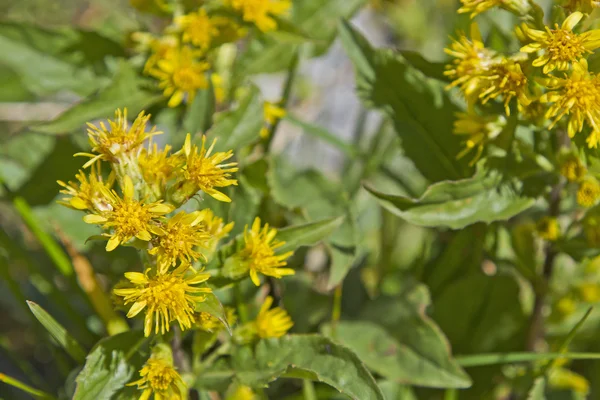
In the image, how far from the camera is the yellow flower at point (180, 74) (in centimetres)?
241

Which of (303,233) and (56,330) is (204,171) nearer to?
(303,233)

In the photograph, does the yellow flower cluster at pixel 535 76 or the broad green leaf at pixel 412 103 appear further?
the broad green leaf at pixel 412 103

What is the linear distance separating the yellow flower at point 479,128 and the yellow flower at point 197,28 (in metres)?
1.04

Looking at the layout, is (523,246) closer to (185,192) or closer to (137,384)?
(185,192)

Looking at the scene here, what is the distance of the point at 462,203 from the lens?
2.03m

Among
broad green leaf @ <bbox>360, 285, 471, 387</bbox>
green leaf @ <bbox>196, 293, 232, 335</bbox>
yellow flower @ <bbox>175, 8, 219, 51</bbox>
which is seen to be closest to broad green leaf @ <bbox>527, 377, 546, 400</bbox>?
broad green leaf @ <bbox>360, 285, 471, 387</bbox>

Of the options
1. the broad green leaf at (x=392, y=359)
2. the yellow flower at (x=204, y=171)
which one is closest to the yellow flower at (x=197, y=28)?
the yellow flower at (x=204, y=171)

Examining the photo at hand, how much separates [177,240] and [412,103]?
44.3 inches

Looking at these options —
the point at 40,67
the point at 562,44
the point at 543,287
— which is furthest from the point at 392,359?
the point at 40,67

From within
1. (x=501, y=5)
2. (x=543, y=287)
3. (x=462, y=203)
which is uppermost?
(x=501, y=5)

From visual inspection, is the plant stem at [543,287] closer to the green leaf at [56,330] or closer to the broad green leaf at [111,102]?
the broad green leaf at [111,102]

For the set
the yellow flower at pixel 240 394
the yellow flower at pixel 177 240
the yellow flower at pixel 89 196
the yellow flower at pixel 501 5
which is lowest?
the yellow flower at pixel 240 394

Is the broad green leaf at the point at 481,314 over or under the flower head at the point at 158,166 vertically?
under

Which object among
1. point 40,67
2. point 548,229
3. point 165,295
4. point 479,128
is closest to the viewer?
point 165,295
